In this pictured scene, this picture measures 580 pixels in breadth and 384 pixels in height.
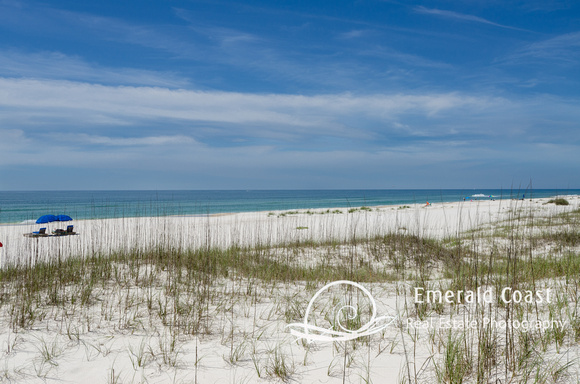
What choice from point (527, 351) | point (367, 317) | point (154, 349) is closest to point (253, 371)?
point (154, 349)

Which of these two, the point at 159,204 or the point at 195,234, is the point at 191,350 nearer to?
the point at 195,234

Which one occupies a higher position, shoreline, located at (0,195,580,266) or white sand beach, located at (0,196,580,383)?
shoreline, located at (0,195,580,266)

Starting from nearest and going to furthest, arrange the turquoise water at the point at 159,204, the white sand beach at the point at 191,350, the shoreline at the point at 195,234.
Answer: the white sand beach at the point at 191,350 → the shoreline at the point at 195,234 → the turquoise water at the point at 159,204

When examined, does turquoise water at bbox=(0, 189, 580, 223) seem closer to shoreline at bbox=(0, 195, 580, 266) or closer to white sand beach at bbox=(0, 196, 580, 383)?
shoreline at bbox=(0, 195, 580, 266)

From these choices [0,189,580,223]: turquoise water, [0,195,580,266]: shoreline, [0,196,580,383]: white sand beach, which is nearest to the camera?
[0,196,580,383]: white sand beach

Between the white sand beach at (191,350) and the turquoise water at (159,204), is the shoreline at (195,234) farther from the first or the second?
the white sand beach at (191,350)

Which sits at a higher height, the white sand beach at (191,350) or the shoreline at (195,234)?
the shoreline at (195,234)

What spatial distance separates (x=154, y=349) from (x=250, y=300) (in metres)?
1.33

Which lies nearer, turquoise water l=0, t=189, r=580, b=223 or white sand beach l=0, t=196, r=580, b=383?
white sand beach l=0, t=196, r=580, b=383

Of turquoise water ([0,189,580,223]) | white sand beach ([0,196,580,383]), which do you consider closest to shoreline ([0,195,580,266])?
turquoise water ([0,189,580,223])

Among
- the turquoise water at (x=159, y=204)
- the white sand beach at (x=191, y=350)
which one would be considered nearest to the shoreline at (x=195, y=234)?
the turquoise water at (x=159, y=204)

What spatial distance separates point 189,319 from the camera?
3238 millimetres

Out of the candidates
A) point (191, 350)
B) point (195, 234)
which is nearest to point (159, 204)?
point (195, 234)

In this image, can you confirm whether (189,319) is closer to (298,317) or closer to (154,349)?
(154,349)
